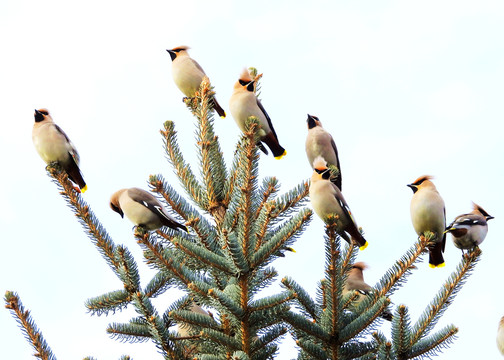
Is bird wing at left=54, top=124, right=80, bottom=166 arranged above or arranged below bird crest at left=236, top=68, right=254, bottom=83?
below

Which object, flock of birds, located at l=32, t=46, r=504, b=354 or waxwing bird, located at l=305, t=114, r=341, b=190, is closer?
flock of birds, located at l=32, t=46, r=504, b=354

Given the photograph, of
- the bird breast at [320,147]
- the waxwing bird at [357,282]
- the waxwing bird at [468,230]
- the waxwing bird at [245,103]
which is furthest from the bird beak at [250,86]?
the waxwing bird at [468,230]

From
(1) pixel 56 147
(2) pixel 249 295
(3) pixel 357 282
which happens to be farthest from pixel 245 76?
(2) pixel 249 295

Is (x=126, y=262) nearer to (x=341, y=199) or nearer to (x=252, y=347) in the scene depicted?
(x=252, y=347)

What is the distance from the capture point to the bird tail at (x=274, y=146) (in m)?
5.41

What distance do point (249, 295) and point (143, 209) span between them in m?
1.49

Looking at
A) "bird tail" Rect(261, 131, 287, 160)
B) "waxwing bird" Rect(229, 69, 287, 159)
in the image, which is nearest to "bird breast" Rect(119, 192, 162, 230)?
A: "waxwing bird" Rect(229, 69, 287, 159)

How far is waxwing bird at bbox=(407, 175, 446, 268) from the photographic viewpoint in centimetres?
458

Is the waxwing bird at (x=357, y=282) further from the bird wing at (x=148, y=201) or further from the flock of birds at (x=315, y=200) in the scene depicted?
the bird wing at (x=148, y=201)

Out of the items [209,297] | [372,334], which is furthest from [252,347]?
[372,334]

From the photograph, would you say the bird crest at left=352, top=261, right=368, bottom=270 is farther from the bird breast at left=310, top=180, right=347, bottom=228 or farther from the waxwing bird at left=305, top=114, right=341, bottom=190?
the bird breast at left=310, top=180, right=347, bottom=228

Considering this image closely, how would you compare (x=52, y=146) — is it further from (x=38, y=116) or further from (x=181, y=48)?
(x=181, y=48)

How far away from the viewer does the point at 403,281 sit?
3182 mm

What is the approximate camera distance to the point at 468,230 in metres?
4.85
